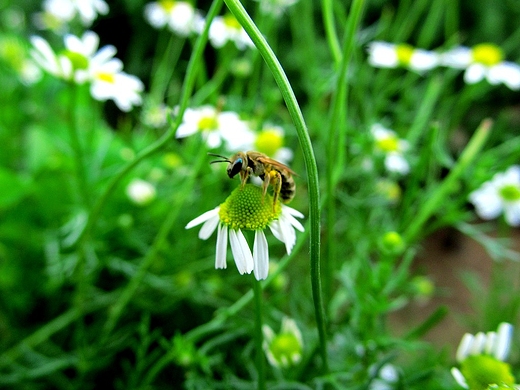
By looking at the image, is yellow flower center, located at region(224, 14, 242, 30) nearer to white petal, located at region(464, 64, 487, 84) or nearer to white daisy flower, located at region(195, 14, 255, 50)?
white daisy flower, located at region(195, 14, 255, 50)

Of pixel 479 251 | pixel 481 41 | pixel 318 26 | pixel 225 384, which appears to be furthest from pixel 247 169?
pixel 481 41

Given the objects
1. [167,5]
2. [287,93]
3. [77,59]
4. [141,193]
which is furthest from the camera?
[167,5]

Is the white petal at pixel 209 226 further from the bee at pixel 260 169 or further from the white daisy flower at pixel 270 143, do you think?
the white daisy flower at pixel 270 143

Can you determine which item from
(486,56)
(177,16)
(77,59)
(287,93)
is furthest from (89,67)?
(486,56)

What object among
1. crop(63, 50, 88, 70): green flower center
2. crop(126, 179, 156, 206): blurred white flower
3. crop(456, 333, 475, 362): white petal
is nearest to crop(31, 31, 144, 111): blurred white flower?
crop(63, 50, 88, 70): green flower center

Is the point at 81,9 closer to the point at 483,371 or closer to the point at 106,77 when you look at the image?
the point at 106,77

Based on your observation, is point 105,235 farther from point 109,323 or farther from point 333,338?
point 333,338
